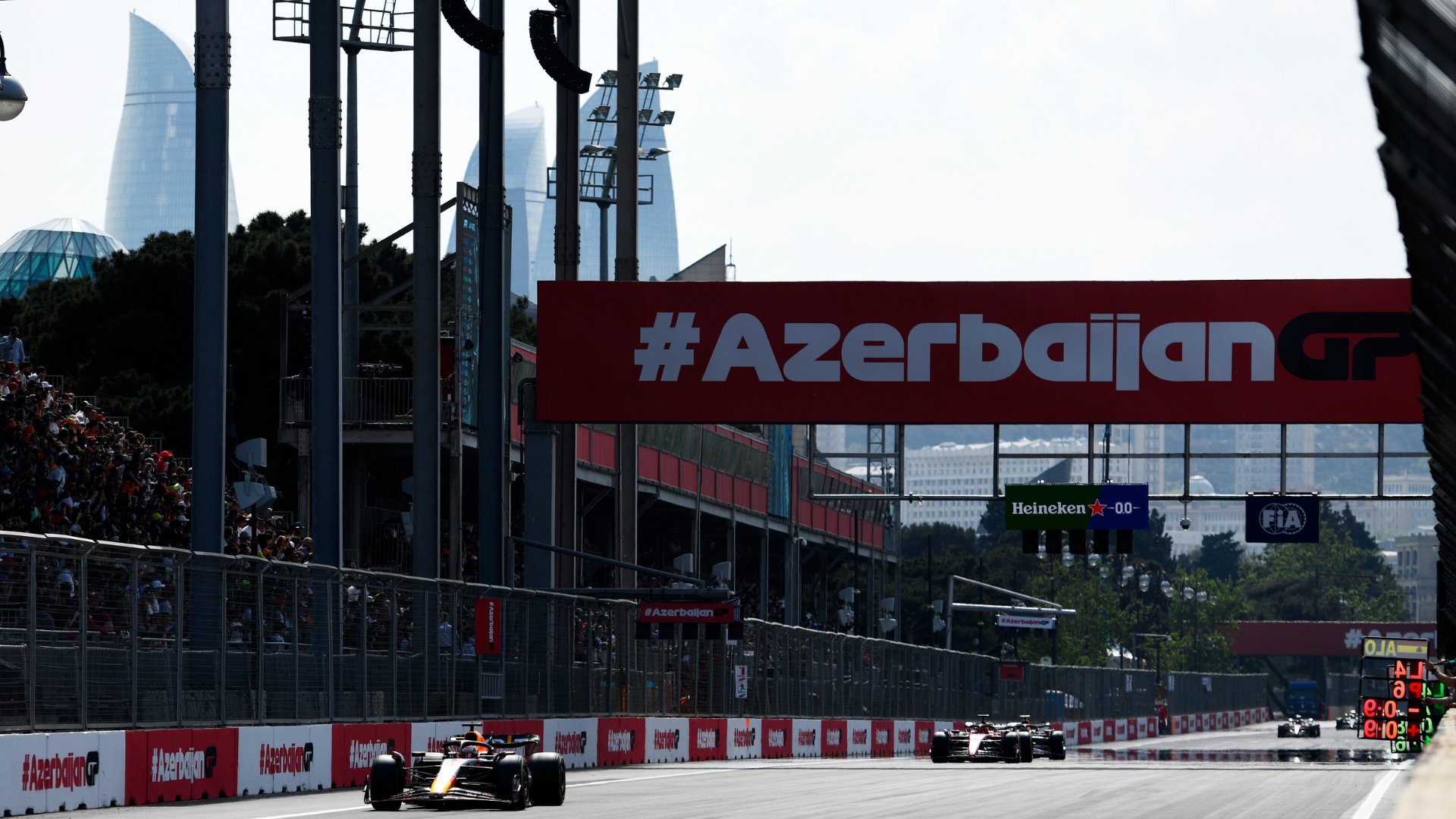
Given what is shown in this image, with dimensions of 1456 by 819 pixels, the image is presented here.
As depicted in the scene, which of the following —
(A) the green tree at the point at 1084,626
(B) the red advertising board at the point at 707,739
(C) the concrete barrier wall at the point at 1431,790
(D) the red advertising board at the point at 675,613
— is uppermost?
(C) the concrete barrier wall at the point at 1431,790

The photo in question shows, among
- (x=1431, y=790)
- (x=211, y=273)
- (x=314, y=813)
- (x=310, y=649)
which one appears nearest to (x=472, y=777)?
(x=314, y=813)

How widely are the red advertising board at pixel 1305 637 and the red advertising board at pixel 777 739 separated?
372ft

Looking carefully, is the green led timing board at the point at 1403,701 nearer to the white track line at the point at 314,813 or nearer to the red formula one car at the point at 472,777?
the red formula one car at the point at 472,777

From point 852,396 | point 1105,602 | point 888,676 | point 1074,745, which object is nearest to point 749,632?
point 852,396

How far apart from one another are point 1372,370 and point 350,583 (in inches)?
688

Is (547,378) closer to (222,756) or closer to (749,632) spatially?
(749,632)

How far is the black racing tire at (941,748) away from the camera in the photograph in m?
38.2

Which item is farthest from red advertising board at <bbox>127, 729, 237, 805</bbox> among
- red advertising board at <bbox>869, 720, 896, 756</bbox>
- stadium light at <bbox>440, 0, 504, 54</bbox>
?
red advertising board at <bbox>869, 720, 896, 756</bbox>

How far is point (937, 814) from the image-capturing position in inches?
762

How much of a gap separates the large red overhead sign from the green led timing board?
4.17m

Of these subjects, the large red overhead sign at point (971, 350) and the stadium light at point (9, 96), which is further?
the large red overhead sign at point (971, 350)

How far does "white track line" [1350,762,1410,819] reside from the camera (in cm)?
2033

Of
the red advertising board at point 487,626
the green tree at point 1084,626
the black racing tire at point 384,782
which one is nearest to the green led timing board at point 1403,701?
the red advertising board at point 487,626

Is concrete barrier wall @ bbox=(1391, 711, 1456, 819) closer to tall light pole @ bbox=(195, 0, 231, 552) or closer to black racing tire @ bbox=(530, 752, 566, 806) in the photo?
black racing tire @ bbox=(530, 752, 566, 806)
